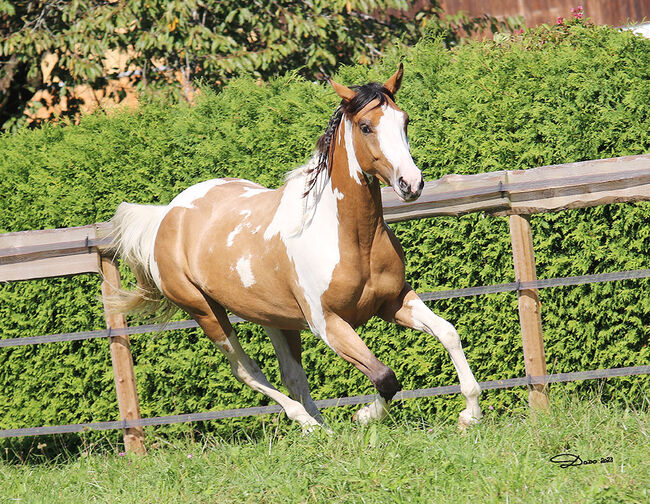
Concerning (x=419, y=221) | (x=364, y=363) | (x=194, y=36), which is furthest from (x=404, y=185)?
(x=194, y=36)

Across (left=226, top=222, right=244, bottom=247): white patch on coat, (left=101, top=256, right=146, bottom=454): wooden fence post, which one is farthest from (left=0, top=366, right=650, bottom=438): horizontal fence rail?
(left=226, top=222, right=244, bottom=247): white patch on coat

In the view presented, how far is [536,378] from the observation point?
16.3ft

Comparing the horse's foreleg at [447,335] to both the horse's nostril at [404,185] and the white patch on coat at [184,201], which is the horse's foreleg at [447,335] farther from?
the white patch on coat at [184,201]

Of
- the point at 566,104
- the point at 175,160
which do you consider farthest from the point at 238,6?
the point at 566,104

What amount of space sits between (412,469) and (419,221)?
2464mm

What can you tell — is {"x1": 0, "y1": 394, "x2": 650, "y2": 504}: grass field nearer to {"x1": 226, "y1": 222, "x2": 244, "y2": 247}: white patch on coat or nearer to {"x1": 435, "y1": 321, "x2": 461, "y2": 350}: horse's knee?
{"x1": 435, "y1": 321, "x2": 461, "y2": 350}: horse's knee

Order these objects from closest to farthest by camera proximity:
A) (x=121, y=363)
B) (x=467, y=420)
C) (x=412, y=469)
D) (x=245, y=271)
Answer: (x=412, y=469) → (x=467, y=420) → (x=245, y=271) → (x=121, y=363)

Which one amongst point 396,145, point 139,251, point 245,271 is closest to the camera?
point 396,145

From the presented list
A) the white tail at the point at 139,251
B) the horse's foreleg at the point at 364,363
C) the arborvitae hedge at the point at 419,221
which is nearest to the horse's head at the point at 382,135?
the horse's foreleg at the point at 364,363

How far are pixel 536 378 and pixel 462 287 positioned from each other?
92cm

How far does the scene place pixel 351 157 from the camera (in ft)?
13.2

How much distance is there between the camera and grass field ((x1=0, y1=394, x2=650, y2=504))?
3.20m

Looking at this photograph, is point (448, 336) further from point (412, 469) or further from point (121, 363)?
point (121, 363)

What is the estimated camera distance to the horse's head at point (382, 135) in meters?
3.58
